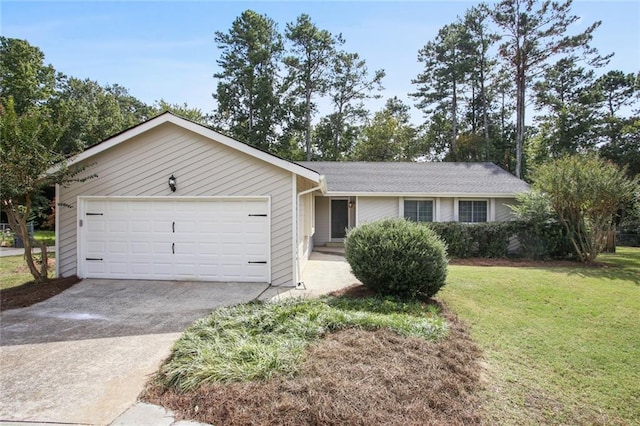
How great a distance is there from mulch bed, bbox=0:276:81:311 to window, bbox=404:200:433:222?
11.9 m

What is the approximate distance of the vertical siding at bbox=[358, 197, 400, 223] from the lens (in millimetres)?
15133

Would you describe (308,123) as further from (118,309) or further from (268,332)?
(268,332)

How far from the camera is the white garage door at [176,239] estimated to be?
26.9ft

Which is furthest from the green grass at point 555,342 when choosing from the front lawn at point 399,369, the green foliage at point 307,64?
the green foliage at point 307,64

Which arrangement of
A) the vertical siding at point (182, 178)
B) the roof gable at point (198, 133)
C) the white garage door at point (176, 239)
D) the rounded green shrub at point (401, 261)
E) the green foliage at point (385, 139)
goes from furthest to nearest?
1. the green foliage at point (385, 139)
2. the white garage door at point (176, 239)
3. the vertical siding at point (182, 178)
4. the roof gable at point (198, 133)
5. the rounded green shrub at point (401, 261)

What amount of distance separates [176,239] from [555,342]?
7655 mm

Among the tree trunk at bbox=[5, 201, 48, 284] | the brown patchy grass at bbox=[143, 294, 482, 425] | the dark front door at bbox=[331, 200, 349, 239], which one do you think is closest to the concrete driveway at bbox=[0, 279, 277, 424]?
the brown patchy grass at bbox=[143, 294, 482, 425]

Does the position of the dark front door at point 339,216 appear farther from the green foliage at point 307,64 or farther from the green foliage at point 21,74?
the green foliage at point 21,74

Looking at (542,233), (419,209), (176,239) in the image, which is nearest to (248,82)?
(419,209)

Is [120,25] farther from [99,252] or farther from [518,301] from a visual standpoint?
[518,301]

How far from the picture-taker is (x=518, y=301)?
22.3ft

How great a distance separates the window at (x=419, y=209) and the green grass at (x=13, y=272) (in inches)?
495

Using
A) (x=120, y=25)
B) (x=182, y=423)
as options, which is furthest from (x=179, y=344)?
(x=120, y=25)

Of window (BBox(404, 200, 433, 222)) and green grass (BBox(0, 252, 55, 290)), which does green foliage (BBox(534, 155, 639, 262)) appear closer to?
window (BBox(404, 200, 433, 222))
